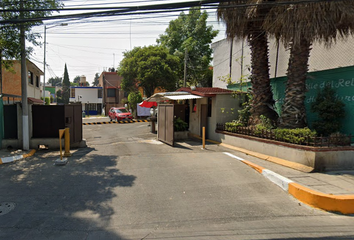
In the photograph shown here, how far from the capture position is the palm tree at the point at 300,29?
297 inches

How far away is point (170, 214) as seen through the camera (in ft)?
15.3

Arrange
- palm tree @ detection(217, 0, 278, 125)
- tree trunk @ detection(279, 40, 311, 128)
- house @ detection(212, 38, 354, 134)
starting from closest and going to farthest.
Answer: house @ detection(212, 38, 354, 134) → tree trunk @ detection(279, 40, 311, 128) → palm tree @ detection(217, 0, 278, 125)

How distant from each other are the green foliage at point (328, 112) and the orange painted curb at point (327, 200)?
4127 millimetres

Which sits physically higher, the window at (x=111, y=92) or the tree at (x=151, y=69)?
the tree at (x=151, y=69)

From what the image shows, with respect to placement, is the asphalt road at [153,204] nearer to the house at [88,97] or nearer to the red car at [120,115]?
the red car at [120,115]

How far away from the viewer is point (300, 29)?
7.88 m

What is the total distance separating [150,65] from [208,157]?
2114 centimetres

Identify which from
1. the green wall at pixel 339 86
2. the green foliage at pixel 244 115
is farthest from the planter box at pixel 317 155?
the green foliage at pixel 244 115

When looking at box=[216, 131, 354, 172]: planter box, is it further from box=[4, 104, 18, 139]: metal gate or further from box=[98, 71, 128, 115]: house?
box=[98, 71, 128, 115]: house

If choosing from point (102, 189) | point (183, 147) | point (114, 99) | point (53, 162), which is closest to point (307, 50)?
point (183, 147)

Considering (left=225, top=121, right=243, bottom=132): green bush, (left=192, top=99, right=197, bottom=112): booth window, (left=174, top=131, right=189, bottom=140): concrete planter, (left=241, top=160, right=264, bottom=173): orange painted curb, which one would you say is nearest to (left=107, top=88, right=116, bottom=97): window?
(left=192, top=99, right=197, bottom=112): booth window

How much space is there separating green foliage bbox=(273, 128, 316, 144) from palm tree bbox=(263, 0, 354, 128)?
680mm

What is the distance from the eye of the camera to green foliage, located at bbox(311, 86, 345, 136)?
8.52 meters

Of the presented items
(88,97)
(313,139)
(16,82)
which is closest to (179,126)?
(313,139)
